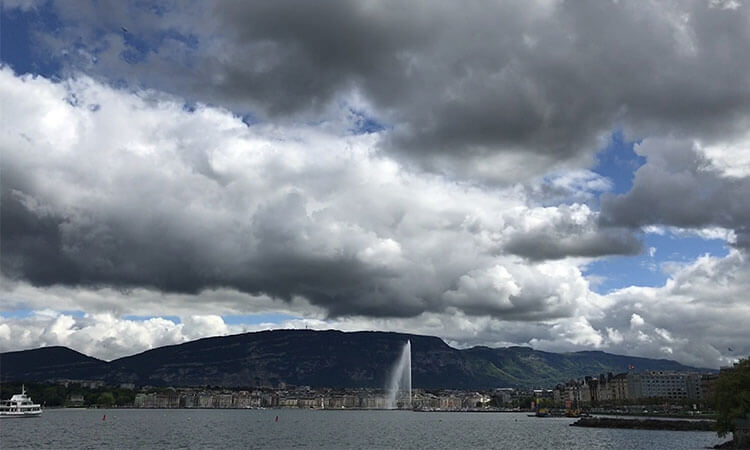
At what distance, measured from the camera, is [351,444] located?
133m

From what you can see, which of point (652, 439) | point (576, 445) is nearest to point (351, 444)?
point (576, 445)

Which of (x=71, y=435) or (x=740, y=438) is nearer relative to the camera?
(x=740, y=438)

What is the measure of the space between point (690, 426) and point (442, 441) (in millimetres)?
73698

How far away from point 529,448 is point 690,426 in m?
73.9

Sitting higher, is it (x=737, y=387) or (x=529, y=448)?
(x=737, y=387)

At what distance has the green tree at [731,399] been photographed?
9709 centimetres

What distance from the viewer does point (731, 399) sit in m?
99.3

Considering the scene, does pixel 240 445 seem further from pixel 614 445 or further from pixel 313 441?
pixel 614 445

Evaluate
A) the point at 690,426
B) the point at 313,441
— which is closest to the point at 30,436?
the point at 313,441

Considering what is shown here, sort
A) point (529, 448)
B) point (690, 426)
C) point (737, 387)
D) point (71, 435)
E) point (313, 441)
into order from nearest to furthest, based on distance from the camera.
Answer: point (737, 387) < point (529, 448) < point (313, 441) < point (71, 435) < point (690, 426)

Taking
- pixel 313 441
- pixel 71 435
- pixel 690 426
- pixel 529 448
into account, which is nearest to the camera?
pixel 529 448

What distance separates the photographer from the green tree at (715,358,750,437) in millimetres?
97088

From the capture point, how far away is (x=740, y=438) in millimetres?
99938

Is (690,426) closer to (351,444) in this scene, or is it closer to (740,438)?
(740,438)
